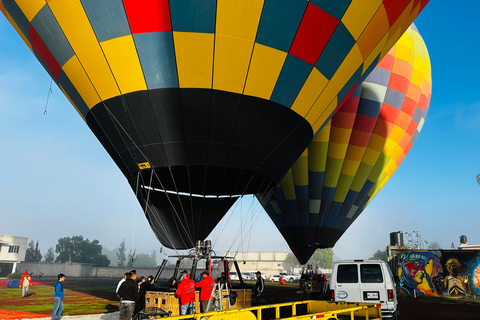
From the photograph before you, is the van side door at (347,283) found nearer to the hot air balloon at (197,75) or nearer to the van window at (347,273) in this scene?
the van window at (347,273)

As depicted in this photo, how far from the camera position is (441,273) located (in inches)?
833

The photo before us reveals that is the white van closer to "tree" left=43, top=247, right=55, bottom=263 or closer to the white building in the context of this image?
the white building

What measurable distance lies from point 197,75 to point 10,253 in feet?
210

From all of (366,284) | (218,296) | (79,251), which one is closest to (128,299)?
(218,296)

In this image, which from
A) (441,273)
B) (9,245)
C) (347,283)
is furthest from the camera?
(9,245)

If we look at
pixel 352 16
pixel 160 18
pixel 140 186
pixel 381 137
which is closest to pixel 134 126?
pixel 140 186

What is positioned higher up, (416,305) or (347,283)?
(347,283)

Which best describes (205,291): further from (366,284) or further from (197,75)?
(197,75)

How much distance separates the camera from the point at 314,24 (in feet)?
30.5

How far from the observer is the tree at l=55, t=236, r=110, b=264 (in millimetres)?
117562

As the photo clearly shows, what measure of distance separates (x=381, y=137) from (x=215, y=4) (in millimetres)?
14717

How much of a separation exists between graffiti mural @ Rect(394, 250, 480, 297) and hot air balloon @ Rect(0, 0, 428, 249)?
15482 millimetres

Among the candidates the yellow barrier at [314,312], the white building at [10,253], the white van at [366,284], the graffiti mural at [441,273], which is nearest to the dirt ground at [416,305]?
the graffiti mural at [441,273]

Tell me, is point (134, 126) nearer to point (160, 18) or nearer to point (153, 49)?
point (153, 49)
